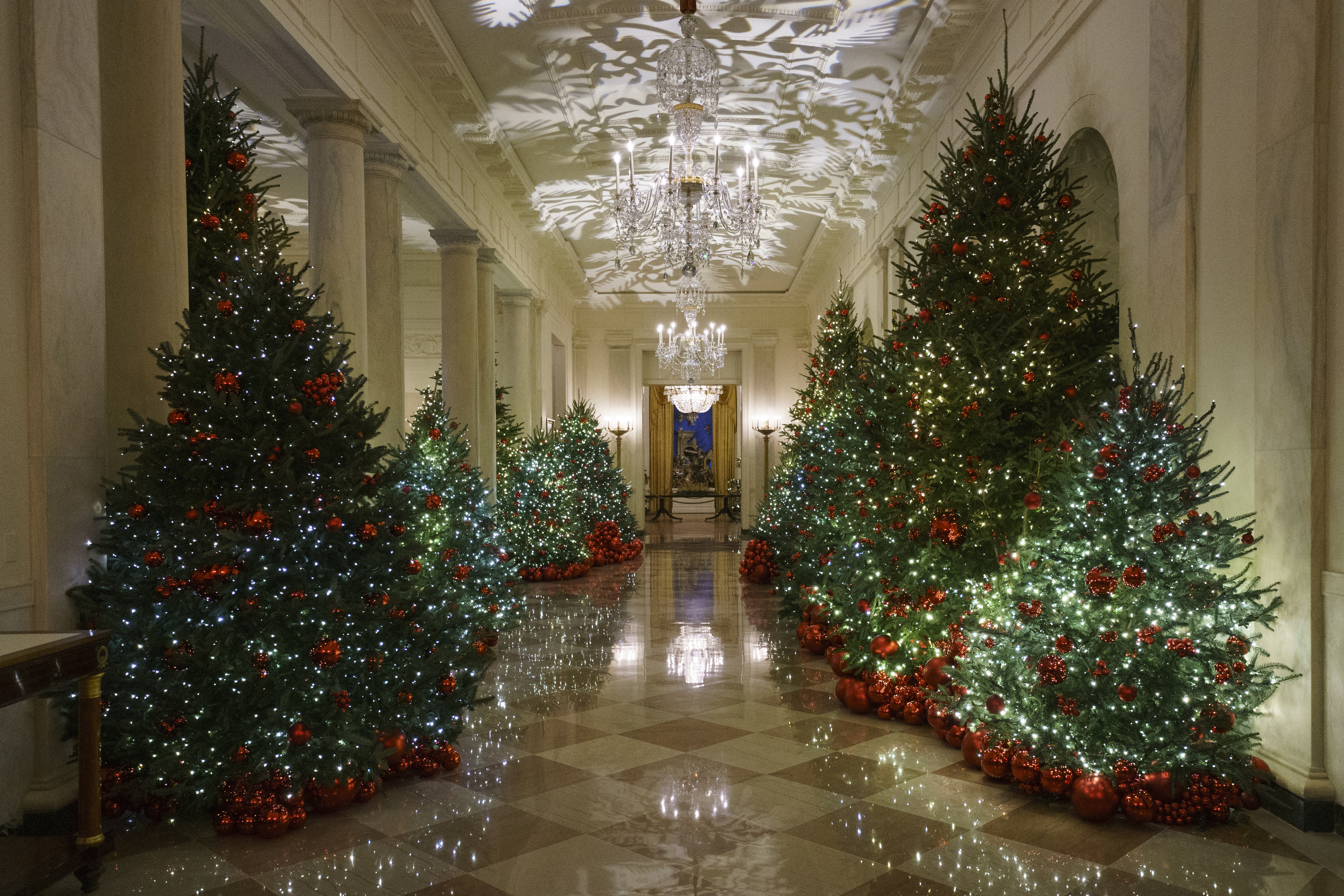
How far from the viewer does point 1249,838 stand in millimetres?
3682

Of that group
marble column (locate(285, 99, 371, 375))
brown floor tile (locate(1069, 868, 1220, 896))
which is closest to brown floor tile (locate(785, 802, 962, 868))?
brown floor tile (locate(1069, 868, 1220, 896))

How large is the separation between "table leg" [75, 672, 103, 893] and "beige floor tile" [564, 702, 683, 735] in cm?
266

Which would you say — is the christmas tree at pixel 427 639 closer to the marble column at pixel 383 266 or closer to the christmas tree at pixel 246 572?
the christmas tree at pixel 246 572

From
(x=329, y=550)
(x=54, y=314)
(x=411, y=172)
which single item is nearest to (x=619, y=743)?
(x=329, y=550)

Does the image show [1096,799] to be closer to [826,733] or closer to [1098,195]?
[826,733]

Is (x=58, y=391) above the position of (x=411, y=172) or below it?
below

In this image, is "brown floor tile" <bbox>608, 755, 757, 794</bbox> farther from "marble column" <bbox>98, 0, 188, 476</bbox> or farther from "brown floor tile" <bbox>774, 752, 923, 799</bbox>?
"marble column" <bbox>98, 0, 188, 476</bbox>

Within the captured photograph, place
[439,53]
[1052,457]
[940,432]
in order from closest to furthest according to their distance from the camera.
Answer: [1052,457] < [940,432] < [439,53]

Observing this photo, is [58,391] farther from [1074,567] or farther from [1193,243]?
[1193,243]

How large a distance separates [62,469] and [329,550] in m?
1.13

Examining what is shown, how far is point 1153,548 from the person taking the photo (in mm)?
3922

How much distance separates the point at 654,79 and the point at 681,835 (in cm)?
725

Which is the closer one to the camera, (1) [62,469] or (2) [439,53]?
(1) [62,469]

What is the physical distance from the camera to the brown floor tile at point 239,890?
3.20 m
